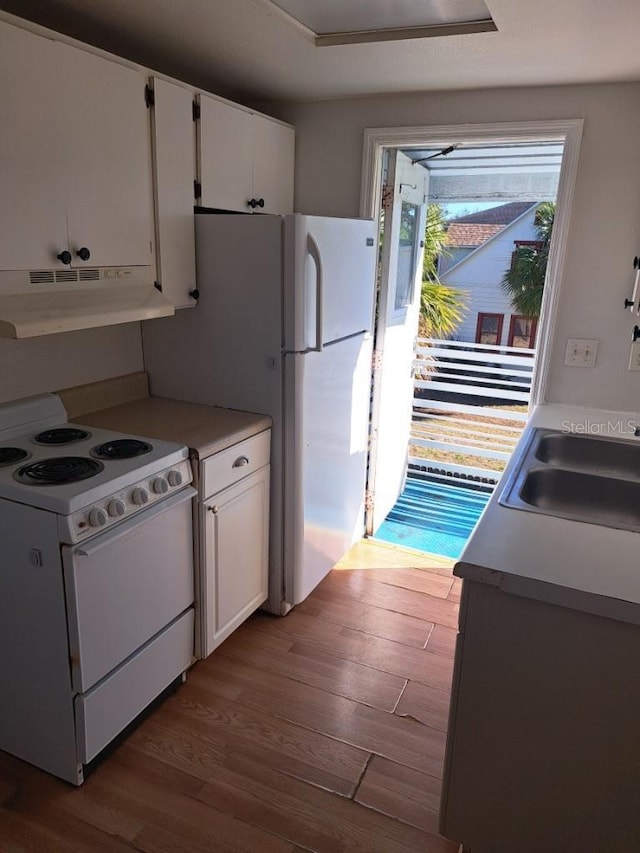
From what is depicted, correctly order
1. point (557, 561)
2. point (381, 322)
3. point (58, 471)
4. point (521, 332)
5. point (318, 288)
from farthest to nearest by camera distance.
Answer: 1. point (521, 332)
2. point (381, 322)
3. point (318, 288)
4. point (58, 471)
5. point (557, 561)

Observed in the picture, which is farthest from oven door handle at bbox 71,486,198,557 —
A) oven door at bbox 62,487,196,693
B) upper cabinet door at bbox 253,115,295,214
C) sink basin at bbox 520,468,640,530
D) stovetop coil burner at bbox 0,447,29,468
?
upper cabinet door at bbox 253,115,295,214

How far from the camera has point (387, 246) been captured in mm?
3113

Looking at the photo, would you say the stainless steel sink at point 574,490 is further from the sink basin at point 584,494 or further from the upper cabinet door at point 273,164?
the upper cabinet door at point 273,164

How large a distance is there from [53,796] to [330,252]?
2085 mm

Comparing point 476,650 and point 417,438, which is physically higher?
point 476,650

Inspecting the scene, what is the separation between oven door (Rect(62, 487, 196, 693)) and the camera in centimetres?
166

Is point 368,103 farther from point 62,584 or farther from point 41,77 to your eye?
point 62,584

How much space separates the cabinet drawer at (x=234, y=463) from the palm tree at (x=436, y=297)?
10.1 feet

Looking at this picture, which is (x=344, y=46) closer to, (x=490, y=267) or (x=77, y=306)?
(x=77, y=306)

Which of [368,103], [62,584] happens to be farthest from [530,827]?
[368,103]

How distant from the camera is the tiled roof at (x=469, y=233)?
5.83m

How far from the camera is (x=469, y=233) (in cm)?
592

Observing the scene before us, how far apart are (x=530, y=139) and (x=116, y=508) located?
225cm

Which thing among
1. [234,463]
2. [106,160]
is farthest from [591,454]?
[106,160]
